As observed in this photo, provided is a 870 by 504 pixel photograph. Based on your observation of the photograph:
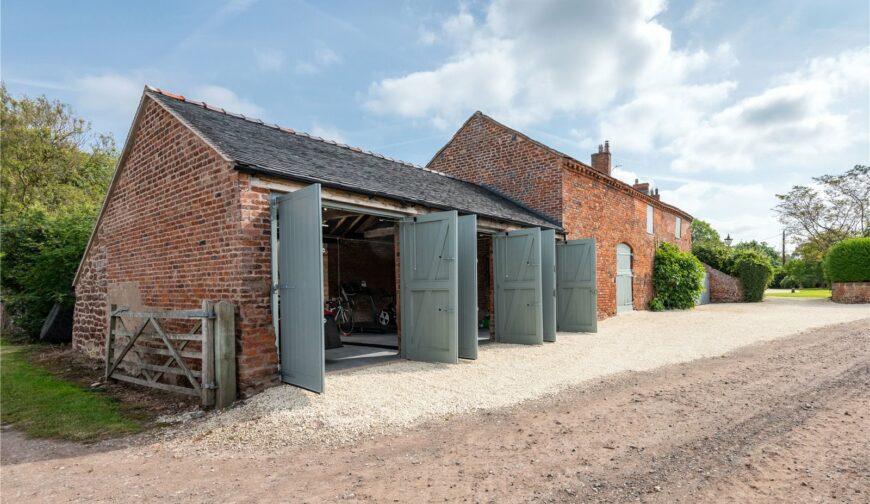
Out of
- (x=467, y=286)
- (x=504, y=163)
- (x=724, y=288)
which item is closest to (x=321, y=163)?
(x=467, y=286)

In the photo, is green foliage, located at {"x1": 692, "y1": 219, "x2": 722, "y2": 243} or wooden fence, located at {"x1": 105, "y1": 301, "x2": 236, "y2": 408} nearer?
wooden fence, located at {"x1": 105, "y1": 301, "x2": 236, "y2": 408}

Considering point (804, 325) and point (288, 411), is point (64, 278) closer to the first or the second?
point (288, 411)

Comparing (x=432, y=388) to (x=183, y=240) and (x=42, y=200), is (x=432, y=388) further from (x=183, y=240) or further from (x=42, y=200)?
(x=42, y=200)

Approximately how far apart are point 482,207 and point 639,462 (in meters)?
7.01

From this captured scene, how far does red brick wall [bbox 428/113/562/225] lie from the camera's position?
40.8 feet

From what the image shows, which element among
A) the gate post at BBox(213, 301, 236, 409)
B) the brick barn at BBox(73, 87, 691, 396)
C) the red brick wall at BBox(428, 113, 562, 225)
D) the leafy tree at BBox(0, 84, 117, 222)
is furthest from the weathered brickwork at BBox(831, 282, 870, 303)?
the leafy tree at BBox(0, 84, 117, 222)

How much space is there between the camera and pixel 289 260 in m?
5.74

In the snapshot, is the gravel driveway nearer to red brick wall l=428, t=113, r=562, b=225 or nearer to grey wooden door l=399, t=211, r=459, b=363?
grey wooden door l=399, t=211, r=459, b=363

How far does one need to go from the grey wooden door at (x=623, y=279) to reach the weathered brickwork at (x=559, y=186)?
280 mm

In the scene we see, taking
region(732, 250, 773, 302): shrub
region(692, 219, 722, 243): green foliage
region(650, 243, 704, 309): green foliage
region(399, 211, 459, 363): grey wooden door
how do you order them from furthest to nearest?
region(692, 219, 722, 243): green foliage
region(732, 250, 773, 302): shrub
region(650, 243, 704, 309): green foliage
region(399, 211, 459, 363): grey wooden door

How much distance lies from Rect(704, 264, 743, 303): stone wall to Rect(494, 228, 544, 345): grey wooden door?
1704cm

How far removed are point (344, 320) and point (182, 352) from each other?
22.4 feet

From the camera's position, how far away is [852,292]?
63.7ft

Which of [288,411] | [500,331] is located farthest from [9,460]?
[500,331]
